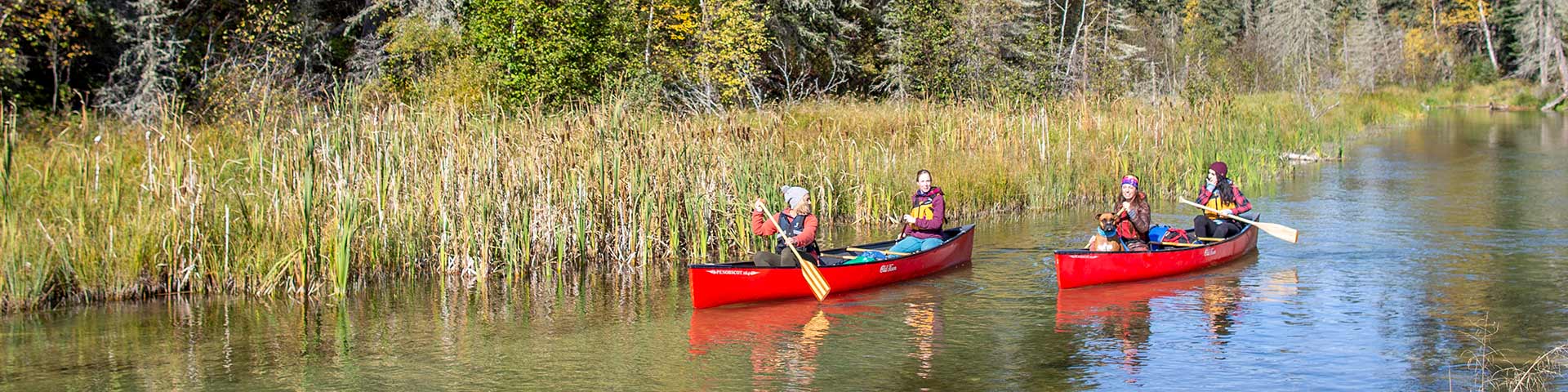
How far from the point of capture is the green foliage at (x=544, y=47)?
22.2m

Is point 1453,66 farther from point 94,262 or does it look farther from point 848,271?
point 94,262

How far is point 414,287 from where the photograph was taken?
1287 cm

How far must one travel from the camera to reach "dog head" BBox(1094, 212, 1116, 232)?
43.2 ft

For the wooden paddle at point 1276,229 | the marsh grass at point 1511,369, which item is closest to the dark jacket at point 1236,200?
the wooden paddle at point 1276,229

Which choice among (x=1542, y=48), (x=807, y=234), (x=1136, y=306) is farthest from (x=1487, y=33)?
(x=807, y=234)

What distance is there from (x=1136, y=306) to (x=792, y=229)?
310 cm

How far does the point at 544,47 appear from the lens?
72.8 feet

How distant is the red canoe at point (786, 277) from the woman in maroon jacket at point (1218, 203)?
3.38 m

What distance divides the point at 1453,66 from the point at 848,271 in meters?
60.6

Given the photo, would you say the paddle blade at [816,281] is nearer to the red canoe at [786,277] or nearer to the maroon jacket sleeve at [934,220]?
the red canoe at [786,277]

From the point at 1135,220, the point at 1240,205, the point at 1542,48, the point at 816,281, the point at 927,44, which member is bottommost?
the point at 816,281

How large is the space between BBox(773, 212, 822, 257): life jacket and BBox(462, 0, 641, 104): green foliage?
9.98 m

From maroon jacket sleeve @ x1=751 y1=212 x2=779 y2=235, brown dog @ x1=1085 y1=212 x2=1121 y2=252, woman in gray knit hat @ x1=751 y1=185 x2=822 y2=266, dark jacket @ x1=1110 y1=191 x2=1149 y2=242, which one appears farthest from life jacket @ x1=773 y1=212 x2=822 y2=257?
dark jacket @ x1=1110 y1=191 x2=1149 y2=242

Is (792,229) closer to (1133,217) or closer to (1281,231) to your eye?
(1133,217)
